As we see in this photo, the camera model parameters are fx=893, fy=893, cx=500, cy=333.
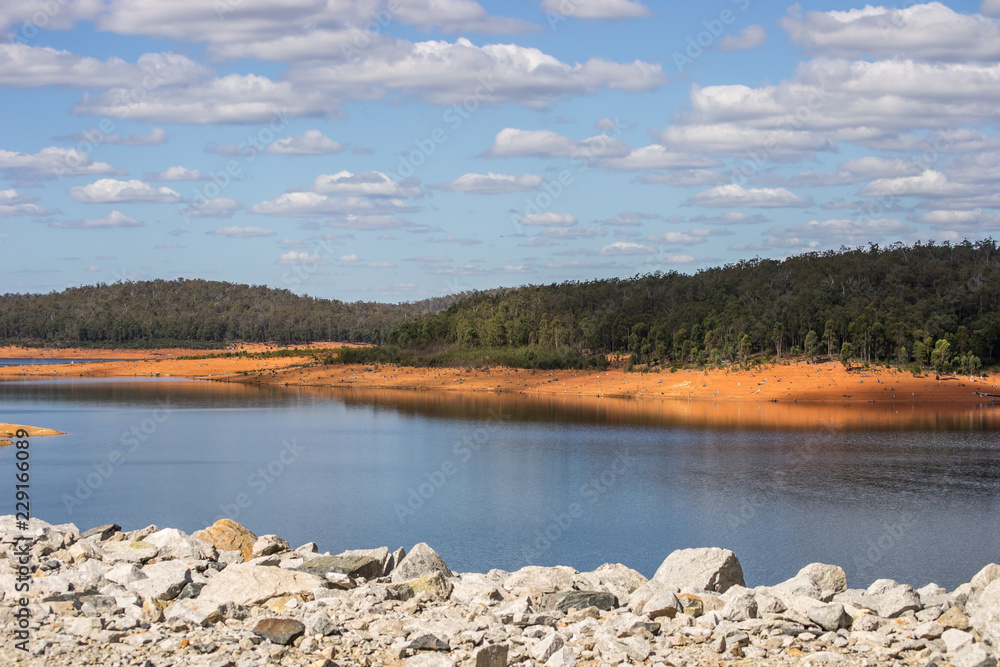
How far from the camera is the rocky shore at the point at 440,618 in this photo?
452 inches

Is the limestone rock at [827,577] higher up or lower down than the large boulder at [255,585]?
lower down

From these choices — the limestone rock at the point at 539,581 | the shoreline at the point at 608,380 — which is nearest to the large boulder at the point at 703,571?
the limestone rock at the point at 539,581

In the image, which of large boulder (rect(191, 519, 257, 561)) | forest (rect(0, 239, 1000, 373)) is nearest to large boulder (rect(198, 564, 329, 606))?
large boulder (rect(191, 519, 257, 561))

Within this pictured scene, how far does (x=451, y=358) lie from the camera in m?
109

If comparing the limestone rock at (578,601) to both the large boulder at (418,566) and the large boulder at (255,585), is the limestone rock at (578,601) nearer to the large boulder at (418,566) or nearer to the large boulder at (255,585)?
the large boulder at (418,566)

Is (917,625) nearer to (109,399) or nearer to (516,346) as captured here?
(109,399)

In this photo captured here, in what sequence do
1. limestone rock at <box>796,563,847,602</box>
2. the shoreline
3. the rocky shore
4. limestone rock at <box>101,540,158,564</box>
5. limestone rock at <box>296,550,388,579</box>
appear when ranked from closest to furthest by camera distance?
the rocky shore, limestone rock at <box>296,550,388,579</box>, limestone rock at <box>796,563,847,602</box>, limestone rock at <box>101,540,158,564</box>, the shoreline

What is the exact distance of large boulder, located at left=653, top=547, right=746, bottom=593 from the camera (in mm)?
15836

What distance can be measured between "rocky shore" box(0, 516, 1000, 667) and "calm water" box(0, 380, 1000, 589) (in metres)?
8.64

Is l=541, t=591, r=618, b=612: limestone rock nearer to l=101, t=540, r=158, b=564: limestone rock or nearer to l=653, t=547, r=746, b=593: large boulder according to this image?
l=653, t=547, r=746, b=593: large boulder

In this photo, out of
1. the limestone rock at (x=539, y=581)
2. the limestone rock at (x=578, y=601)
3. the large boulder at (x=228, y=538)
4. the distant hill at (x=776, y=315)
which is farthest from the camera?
the distant hill at (x=776, y=315)

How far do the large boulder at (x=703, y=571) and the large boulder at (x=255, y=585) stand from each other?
6203 mm

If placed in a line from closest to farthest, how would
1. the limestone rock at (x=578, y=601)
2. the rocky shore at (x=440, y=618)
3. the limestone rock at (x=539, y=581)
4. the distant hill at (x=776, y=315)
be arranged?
the rocky shore at (x=440, y=618), the limestone rock at (x=578, y=601), the limestone rock at (x=539, y=581), the distant hill at (x=776, y=315)

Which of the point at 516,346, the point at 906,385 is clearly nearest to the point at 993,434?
the point at 906,385
